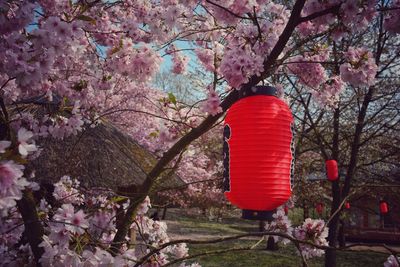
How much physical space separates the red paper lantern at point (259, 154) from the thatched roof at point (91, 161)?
8.31 feet

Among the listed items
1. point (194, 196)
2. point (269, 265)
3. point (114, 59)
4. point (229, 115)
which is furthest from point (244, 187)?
point (194, 196)

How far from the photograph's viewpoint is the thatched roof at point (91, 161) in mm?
4832

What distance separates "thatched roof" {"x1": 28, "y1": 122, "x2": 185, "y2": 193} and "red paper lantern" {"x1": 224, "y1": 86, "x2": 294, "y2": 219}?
253 cm

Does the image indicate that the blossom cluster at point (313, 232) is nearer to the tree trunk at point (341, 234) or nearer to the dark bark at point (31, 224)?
the dark bark at point (31, 224)

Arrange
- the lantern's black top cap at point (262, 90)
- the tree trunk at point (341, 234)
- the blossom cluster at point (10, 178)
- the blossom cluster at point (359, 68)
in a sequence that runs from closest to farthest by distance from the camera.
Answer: the blossom cluster at point (10, 178) → the lantern's black top cap at point (262, 90) → the blossom cluster at point (359, 68) → the tree trunk at point (341, 234)

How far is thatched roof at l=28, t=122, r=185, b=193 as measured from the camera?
190 inches

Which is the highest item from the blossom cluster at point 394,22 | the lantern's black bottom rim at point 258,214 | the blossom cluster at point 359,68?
the blossom cluster at point 394,22

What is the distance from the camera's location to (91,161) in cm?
512

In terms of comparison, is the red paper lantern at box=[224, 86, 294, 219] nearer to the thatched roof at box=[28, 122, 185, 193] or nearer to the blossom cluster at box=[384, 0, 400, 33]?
the blossom cluster at box=[384, 0, 400, 33]

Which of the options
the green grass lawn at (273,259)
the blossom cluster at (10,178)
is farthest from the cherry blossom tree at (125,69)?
the green grass lawn at (273,259)

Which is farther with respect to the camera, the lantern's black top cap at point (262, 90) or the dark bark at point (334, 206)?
the dark bark at point (334, 206)

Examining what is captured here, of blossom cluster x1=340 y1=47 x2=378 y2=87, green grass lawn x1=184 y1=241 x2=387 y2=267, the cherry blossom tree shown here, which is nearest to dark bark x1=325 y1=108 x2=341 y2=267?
green grass lawn x1=184 y1=241 x2=387 y2=267

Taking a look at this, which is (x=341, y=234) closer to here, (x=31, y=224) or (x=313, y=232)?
(x=313, y=232)

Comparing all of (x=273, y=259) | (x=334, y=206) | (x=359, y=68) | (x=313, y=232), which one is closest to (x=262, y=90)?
(x=359, y=68)
